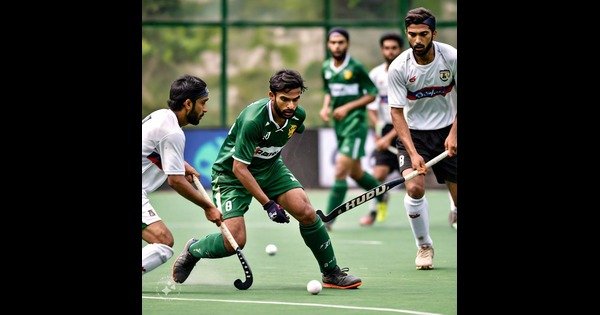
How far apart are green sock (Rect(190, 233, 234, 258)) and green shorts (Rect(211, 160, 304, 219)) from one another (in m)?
0.15

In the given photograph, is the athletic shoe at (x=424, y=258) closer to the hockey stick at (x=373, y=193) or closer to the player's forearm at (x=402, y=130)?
the hockey stick at (x=373, y=193)

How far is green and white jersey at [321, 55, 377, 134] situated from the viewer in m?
11.4

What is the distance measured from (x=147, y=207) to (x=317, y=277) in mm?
1219

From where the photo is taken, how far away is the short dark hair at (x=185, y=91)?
24.0ft

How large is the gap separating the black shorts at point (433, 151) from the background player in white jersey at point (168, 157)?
1540mm

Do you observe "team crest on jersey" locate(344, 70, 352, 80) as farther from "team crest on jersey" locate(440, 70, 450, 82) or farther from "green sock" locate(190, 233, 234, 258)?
"green sock" locate(190, 233, 234, 258)

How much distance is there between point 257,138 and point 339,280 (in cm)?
87

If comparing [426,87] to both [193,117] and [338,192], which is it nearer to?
[193,117]

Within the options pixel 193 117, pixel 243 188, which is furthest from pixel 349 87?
pixel 193 117

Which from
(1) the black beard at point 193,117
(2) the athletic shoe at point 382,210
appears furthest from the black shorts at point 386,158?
(1) the black beard at point 193,117
